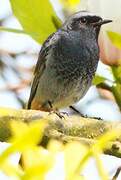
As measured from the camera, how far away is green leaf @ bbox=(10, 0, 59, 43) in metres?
0.83

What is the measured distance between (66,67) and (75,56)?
0.30 feet

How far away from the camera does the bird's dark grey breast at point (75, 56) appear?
2.08 meters

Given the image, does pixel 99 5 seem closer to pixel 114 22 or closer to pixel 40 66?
pixel 114 22

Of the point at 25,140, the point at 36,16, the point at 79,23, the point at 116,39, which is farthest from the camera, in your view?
the point at 79,23

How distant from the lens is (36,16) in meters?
0.86

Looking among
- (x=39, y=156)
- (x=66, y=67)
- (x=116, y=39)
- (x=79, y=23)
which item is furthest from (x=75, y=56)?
(x=39, y=156)

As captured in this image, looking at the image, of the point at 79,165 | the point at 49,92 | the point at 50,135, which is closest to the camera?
the point at 79,165

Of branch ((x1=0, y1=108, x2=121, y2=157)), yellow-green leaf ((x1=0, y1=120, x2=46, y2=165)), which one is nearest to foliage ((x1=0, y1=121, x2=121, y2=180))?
yellow-green leaf ((x1=0, y1=120, x2=46, y2=165))

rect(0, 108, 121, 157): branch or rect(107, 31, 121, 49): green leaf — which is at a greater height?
rect(107, 31, 121, 49): green leaf

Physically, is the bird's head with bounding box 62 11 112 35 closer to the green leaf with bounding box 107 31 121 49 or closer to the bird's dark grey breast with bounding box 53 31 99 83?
the bird's dark grey breast with bounding box 53 31 99 83

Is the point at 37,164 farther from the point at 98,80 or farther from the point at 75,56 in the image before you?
the point at 75,56

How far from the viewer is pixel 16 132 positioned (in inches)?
11.3

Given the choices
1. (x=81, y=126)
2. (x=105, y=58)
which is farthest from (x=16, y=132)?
(x=105, y=58)

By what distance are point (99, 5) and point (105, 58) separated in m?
0.20
